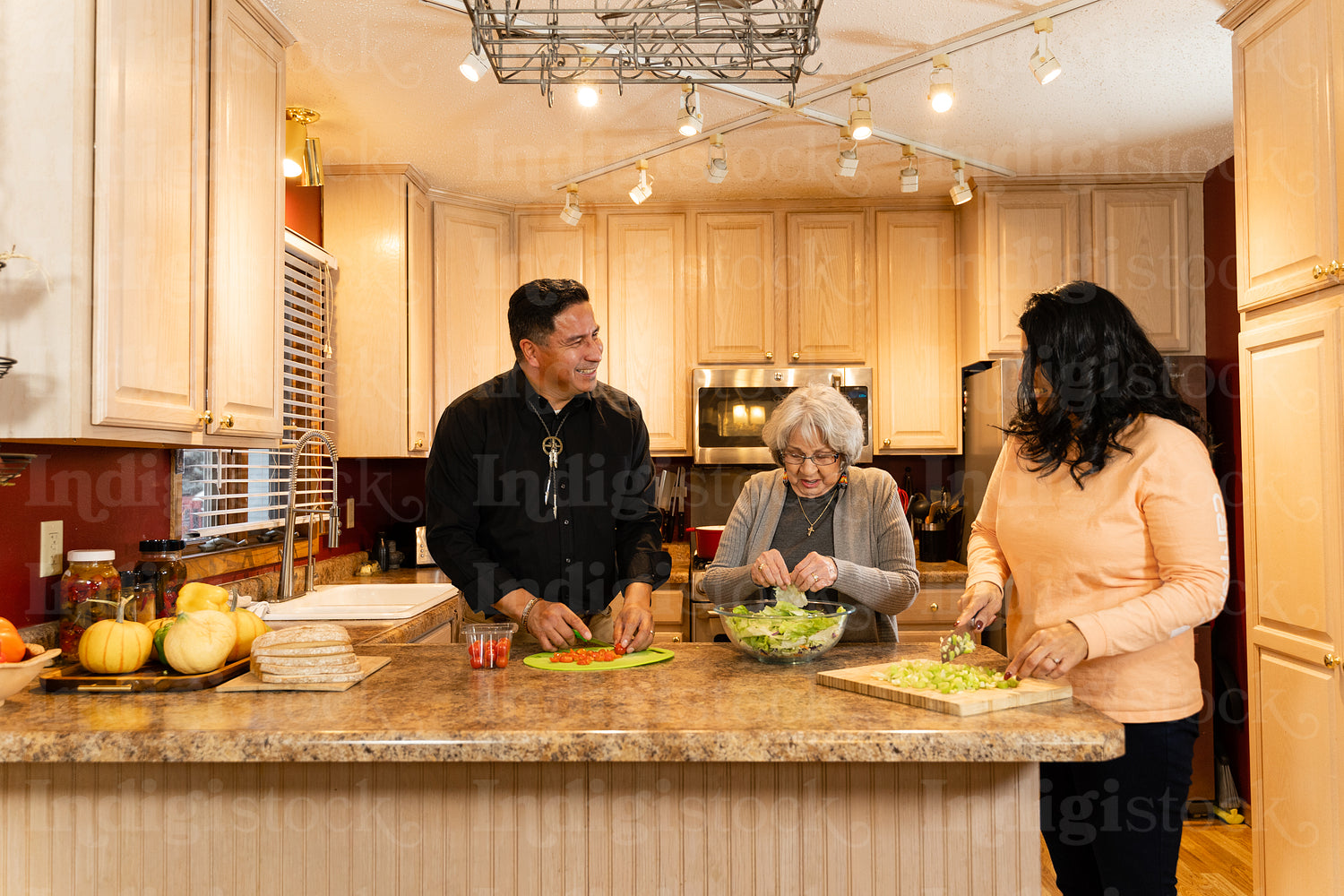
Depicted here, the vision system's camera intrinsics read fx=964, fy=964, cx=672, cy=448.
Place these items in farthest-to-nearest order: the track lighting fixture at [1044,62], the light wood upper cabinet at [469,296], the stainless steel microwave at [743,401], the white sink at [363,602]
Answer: the stainless steel microwave at [743,401] → the light wood upper cabinet at [469,296] → the white sink at [363,602] → the track lighting fixture at [1044,62]

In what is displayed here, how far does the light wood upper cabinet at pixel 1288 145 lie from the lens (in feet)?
7.09

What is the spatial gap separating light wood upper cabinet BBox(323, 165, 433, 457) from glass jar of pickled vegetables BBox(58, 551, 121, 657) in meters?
1.71

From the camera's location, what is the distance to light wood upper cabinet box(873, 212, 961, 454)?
13.7 feet

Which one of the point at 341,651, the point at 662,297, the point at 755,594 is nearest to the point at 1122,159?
the point at 662,297

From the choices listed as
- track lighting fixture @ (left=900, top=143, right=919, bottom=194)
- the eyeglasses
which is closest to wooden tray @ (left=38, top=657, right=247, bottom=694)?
the eyeglasses

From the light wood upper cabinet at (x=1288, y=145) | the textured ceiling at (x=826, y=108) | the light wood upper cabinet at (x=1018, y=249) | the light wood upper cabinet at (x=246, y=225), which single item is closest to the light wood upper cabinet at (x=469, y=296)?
the textured ceiling at (x=826, y=108)

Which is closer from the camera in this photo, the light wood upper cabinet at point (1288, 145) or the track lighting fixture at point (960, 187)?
the light wood upper cabinet at point (1288, 145)

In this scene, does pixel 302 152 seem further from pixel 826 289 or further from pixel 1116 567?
pixel 1116 567

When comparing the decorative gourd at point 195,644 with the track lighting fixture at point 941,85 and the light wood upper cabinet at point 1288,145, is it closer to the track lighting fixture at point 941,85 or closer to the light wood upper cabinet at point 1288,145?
the track lighting fixture at point 941,85

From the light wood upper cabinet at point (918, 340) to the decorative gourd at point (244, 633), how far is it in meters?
2.92

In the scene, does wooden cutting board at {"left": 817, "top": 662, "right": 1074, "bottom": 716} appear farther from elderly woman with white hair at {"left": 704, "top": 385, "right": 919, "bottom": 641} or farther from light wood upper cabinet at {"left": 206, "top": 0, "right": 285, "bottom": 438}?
light wood upper cabinet at {"left": 206, "top": 0, "right": 285, "bottom": 438}

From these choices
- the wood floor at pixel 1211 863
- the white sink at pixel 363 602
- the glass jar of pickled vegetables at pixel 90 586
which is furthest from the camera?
the wood floor at pixel 1211 863

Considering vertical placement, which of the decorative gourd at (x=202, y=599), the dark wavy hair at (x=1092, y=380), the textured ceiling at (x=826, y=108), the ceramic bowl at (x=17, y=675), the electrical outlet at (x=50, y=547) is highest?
the textured ceiling at (x=826, y=108)

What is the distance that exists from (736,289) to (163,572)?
267 cm
